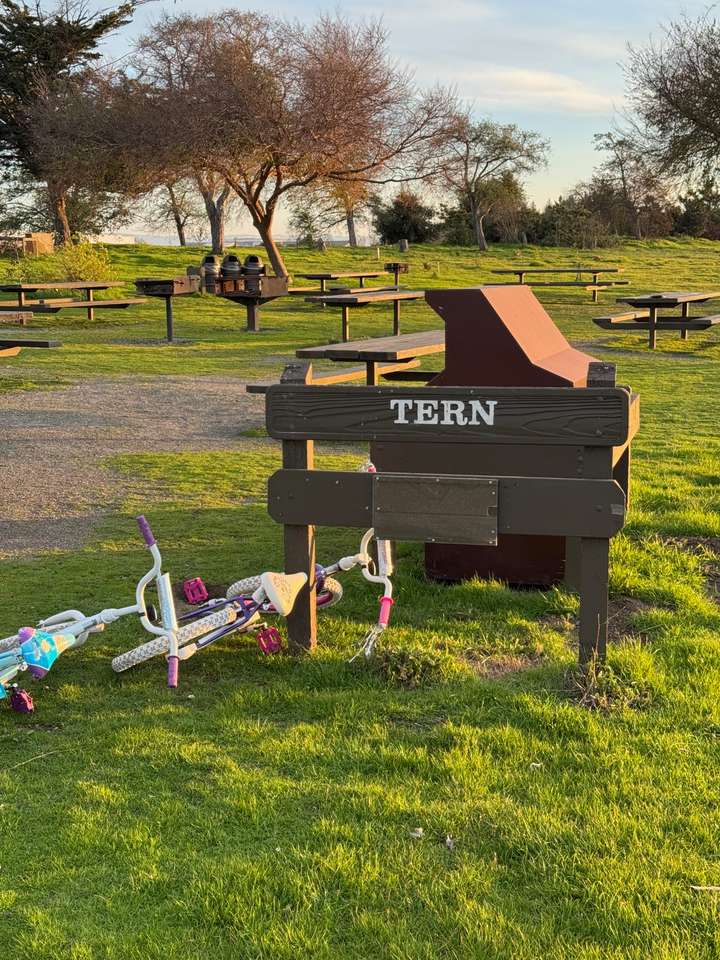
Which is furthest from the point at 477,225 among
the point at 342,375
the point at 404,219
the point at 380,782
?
the point at 380,782

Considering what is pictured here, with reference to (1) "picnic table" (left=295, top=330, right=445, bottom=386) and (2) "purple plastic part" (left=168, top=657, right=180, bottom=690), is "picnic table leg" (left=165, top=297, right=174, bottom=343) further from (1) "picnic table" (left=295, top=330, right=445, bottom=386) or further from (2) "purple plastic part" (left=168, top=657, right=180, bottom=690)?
(2) "purple plastic part" (left=168, top=657, right=180, bottom=690)

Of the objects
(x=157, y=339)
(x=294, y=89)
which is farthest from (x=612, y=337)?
(x=294, y=89)

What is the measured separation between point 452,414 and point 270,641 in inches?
43.4

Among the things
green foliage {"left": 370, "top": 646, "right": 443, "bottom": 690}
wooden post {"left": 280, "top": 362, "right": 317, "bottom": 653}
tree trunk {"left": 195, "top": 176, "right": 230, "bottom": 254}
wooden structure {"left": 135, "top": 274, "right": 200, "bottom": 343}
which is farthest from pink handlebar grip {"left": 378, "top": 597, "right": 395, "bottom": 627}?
tree trunk {"left": 195, "top": 176, "right": 230, "bottom": 254}

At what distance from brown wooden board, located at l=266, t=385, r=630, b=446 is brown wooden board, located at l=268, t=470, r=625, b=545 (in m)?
0.15

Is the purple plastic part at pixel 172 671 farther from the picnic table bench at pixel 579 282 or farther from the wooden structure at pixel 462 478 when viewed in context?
the picnic table bench at pixel 579 282

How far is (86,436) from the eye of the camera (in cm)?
911

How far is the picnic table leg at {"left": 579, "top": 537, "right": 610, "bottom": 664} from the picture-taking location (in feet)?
11.9

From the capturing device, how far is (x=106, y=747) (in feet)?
10.7

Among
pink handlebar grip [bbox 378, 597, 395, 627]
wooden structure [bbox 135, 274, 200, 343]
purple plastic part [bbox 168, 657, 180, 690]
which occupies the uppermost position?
wooden structure [bbox 135, 274, 200, 343]

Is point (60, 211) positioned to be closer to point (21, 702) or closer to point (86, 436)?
point (86, 436)

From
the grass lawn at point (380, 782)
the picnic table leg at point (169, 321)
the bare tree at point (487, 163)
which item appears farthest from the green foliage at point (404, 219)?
the grass lawn at point (380, 782)

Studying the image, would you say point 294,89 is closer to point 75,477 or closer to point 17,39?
point 17,39

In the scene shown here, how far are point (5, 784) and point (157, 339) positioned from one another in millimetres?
15968
